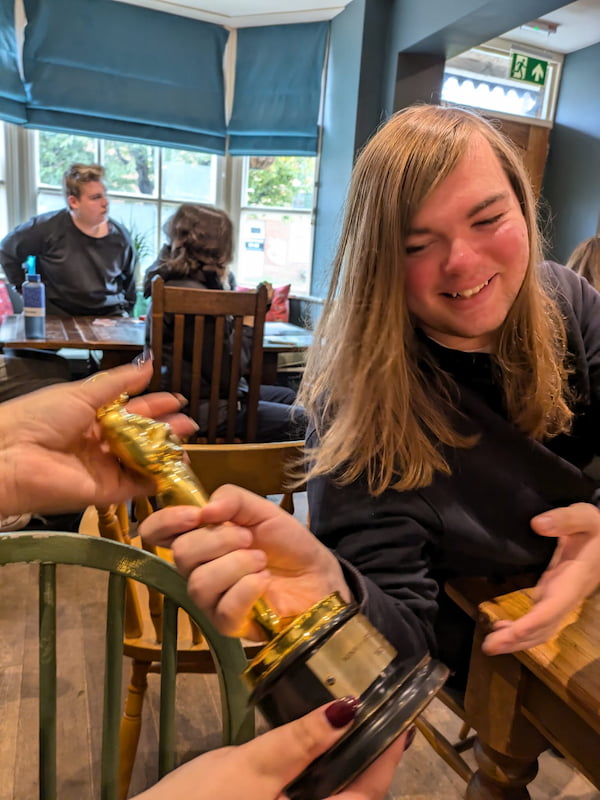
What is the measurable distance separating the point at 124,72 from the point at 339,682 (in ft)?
16.1

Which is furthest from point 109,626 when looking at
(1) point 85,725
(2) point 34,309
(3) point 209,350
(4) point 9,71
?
(4) point 9,71

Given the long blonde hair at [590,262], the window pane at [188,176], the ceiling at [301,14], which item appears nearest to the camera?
the long blonde hair at [590,262]

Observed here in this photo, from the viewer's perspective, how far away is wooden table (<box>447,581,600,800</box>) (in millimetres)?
693

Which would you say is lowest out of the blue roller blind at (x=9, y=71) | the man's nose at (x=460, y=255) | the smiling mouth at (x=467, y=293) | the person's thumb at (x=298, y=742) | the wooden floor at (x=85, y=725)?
the wooden floor at (x=85, y=725)

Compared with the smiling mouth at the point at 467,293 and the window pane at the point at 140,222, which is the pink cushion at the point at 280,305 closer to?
the window pane at the point at 140,222

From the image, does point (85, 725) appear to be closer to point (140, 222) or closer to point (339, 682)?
point (339, 682)

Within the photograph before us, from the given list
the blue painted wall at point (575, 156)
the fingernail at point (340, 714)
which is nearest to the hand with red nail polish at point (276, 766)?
the fingernail at point (340, 714)

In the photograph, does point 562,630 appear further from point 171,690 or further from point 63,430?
point 63,430

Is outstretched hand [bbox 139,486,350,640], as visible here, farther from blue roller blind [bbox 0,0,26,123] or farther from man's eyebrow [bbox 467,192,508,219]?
blue roller blind [bbox 0,0,26,123]

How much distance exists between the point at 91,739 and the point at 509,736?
4.17ft

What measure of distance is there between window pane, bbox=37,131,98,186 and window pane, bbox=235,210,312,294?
4.36 ft

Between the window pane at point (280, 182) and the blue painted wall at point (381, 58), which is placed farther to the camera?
the window pane at point (280, 182)

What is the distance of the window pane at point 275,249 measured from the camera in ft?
16.5

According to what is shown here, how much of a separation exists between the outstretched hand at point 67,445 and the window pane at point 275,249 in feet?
14.9
